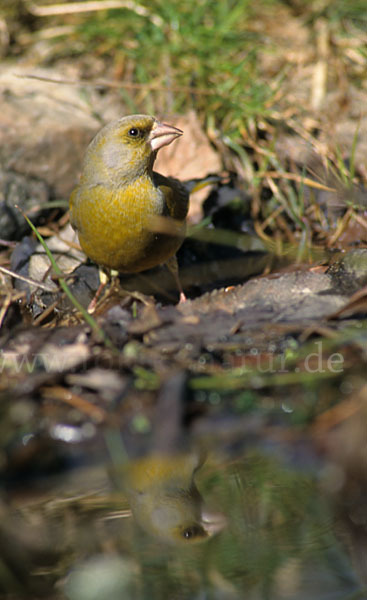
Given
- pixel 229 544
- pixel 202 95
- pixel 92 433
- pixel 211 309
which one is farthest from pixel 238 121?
pixel 229 544

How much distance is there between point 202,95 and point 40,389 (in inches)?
133

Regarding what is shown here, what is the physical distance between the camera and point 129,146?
4.08m

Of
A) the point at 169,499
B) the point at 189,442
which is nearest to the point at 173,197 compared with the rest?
the point at 189,442

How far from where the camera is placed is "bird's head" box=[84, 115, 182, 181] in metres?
4.05

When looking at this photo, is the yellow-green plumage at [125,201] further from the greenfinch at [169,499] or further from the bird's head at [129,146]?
the greenfinch at [169,499]

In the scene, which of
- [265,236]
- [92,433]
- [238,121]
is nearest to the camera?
[92,433]

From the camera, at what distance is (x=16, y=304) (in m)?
3.65

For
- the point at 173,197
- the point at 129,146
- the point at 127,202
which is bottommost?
the point at 173,197

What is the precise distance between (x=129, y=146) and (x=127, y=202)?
361 mm

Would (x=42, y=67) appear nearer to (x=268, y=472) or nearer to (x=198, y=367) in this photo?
(x=198, y=367)

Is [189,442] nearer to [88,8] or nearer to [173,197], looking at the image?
[173,197]

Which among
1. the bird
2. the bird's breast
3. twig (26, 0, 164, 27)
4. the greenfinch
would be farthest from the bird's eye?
twig (26, 0, 164, 27)

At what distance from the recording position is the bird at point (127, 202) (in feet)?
13.0

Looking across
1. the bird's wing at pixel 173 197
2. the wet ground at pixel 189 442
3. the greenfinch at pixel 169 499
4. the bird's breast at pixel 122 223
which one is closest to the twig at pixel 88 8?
the bird's wing at pixel 173 197
